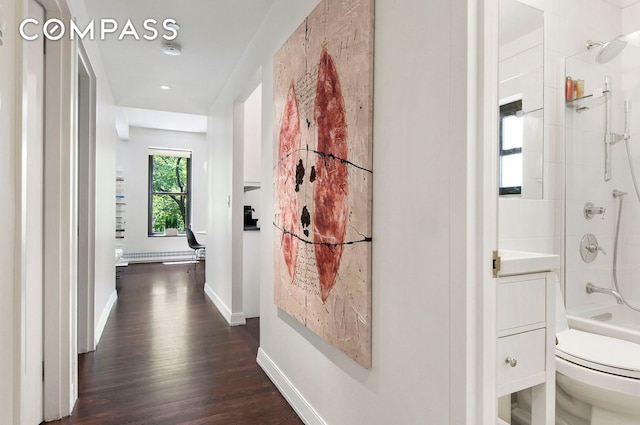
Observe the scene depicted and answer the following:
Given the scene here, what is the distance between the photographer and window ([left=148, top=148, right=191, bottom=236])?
25.4ft

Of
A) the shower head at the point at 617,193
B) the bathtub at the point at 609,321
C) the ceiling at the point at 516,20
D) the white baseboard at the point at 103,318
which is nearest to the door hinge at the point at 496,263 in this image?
the ceiling at the point at 516,20

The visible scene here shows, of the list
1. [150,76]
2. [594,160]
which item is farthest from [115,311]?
[594,160]

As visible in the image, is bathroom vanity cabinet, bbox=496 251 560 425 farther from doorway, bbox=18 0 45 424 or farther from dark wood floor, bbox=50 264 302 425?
doorway, bbox=18 0 45 424

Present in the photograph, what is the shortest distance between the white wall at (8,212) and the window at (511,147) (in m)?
2.22

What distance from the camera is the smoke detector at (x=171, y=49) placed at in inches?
123

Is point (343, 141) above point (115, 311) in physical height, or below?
above

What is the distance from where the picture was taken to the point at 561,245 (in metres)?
2.15

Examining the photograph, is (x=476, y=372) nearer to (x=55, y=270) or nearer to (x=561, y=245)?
(x=561, y=245)

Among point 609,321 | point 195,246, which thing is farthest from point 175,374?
point 195,246

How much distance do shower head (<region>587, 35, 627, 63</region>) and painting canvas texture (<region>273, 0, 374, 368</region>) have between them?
71.6 inches

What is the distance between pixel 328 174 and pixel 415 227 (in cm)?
62

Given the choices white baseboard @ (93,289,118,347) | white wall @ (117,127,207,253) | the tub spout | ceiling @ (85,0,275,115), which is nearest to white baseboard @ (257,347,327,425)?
white baseboard @ (93,289,118,347)

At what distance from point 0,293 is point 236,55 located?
2.70m

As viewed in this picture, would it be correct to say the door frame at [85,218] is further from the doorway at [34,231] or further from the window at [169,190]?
the window at [169,190]
